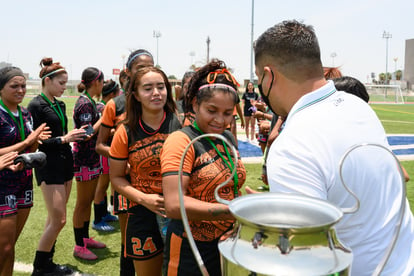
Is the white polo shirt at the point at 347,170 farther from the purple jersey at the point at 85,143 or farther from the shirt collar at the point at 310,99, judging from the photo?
the purple jersey at the point at 85,143

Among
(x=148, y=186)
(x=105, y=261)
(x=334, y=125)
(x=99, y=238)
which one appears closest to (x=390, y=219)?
(x=334, y=125)

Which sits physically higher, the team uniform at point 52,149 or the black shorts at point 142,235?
the team uniform at point 52,149

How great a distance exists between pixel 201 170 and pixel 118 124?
125cm

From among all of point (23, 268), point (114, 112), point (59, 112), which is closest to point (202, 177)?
point (114, 112)

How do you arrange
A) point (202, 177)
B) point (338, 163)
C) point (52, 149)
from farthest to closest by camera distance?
point (52, 149) → point (202, 177) → point (338, 163)

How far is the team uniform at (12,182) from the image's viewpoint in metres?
3.21

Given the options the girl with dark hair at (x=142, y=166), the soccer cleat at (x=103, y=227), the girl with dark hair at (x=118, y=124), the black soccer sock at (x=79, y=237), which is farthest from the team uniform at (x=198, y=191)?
the soccer cleat at (x=103, y=227)

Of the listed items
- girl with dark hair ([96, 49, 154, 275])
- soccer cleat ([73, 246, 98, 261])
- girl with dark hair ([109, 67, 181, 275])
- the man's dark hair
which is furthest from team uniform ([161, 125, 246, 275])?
soccer cleat ([73, 246, 98, 261])

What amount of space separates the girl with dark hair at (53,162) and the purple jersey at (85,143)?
1.50 ft

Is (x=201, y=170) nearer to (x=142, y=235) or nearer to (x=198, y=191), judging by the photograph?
(x=198, y=191)

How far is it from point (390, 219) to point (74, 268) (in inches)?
148

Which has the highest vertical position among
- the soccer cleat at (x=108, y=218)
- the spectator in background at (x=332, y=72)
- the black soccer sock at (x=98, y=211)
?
→ the spectator in background at (x=332, y=72)

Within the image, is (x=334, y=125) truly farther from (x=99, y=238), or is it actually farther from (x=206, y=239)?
(x=99, y=238)

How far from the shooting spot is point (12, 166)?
322cm
